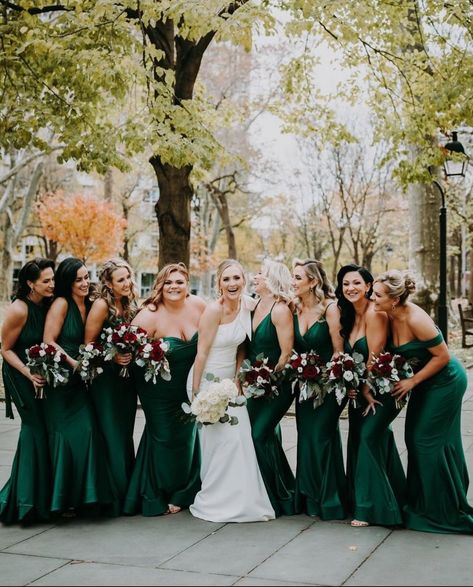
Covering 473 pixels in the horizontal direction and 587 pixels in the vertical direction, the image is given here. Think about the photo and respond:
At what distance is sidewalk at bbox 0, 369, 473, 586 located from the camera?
504 centimetres

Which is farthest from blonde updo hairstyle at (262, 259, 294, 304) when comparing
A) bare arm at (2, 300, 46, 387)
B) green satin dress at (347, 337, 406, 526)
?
bare arm at (2, 300, 46, 387)

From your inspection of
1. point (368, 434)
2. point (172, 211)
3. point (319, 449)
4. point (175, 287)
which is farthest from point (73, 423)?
point (172, 211)

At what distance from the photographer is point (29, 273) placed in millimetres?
6605

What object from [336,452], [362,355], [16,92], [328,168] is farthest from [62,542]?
[328,168]

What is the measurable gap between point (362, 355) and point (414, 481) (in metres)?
1.10

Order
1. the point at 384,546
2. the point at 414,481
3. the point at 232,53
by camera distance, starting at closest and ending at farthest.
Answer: the point at 384,546 < the point at 414,481 < the point at 232,53

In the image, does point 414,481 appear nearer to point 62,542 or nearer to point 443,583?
point 443,583

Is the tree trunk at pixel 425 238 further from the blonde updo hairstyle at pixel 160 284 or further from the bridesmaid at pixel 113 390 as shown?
the bridesmaid at pixel 113 390

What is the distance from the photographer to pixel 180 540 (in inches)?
232

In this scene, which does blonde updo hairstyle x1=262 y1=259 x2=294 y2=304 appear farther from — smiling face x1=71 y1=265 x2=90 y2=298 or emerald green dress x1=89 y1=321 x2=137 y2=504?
smiling face x1=71 y1=265 x2=90 y2=298

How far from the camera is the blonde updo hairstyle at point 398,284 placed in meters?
6.04

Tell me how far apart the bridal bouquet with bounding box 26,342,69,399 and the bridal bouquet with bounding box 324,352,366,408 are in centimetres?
218

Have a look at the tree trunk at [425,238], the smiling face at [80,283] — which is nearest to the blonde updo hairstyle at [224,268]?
the smiling face at [80,283]

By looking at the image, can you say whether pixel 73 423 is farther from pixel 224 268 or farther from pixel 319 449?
pixel 319 449
